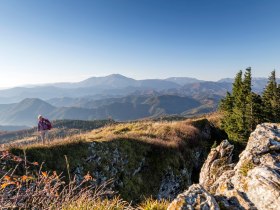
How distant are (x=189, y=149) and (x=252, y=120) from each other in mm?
20912

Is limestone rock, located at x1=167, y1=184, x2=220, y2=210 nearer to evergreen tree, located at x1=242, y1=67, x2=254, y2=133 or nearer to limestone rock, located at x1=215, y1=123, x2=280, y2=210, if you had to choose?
limestone rock, located at x1=215, y1=123, x2=280, y2=210

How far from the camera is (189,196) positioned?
539cm

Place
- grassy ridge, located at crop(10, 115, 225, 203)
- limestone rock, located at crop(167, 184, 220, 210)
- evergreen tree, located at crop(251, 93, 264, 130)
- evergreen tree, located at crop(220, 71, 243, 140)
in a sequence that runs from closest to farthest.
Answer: limestone rock, located at crop(167, 184, 220, 210), grassy ridge, located at crop(10, 115, 225, 203), evergreen tree, located at crop(220, 71, 243, 140), evergreen tree, located at crop(251, 93, 264, 130)

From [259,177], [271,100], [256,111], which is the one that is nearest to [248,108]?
[256,111]

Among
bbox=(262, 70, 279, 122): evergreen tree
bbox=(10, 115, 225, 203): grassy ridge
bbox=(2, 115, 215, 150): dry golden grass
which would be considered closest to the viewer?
bbox=(10, 115, 225, 203): grassy ridge

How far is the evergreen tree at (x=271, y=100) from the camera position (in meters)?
44.0

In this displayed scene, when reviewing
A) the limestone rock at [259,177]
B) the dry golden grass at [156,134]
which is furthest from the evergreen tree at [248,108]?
the limestone rock at [259,177]

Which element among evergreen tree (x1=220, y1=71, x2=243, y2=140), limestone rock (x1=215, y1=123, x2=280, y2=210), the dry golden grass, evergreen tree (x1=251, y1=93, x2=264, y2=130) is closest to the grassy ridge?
the dry golden grass

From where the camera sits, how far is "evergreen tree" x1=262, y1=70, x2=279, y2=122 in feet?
144

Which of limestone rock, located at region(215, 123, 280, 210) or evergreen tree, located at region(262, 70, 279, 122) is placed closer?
limestone rock, located at region(215, 123, 280, 210)

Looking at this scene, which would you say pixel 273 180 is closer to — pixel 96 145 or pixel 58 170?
pixel 58 170

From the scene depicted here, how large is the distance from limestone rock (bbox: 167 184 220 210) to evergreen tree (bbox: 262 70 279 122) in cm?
4200

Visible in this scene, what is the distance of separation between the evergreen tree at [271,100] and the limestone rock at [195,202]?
42.0 metres

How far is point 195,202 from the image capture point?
17.1ft
